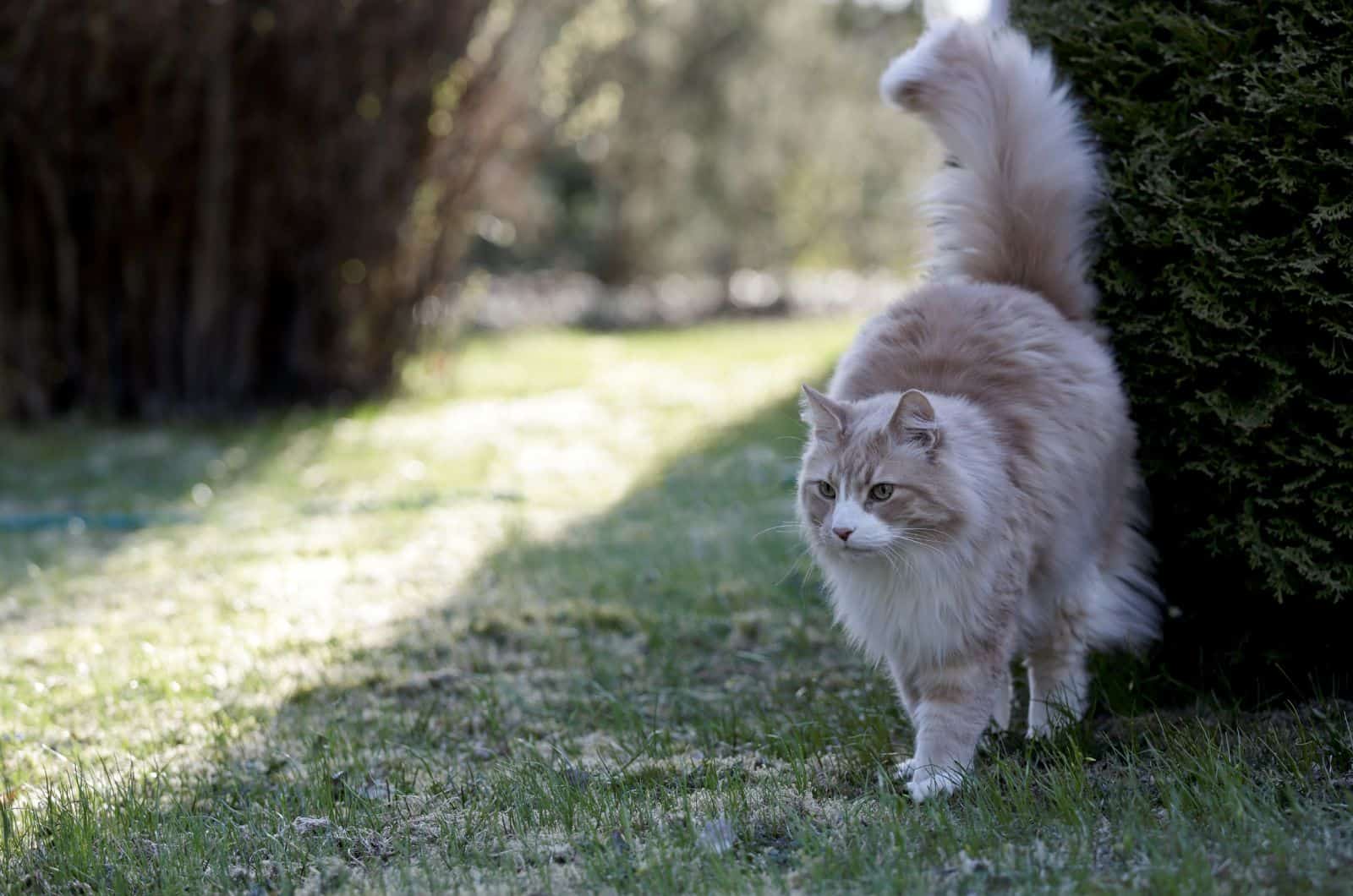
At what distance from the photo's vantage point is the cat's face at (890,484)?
2.97m

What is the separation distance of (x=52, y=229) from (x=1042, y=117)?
26.6 feet

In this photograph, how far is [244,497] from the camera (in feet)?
24.7

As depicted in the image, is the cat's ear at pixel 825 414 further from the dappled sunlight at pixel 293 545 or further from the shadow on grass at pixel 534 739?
the dappled sunlight at pixel 293 545

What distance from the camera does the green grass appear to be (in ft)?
8.43

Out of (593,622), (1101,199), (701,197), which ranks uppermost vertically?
(1101,199)

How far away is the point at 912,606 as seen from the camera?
3.07 m

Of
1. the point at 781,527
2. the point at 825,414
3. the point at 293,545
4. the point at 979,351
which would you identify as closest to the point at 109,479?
the point at 293,545

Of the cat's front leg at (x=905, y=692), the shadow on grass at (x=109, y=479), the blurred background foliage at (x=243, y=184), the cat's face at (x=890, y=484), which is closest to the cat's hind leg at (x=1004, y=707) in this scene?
the cat's front leg at (x=905, y=692)

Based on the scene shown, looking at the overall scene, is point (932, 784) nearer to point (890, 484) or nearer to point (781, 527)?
point (890, 484)

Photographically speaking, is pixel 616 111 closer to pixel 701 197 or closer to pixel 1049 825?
pixel 701 197

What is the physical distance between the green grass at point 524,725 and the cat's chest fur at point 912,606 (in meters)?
0.29

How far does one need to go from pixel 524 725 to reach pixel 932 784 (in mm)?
1346

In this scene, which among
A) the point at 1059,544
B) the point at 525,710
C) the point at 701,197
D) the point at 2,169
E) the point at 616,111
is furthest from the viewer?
the point at 701,197

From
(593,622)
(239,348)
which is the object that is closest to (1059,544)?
(593,622)
